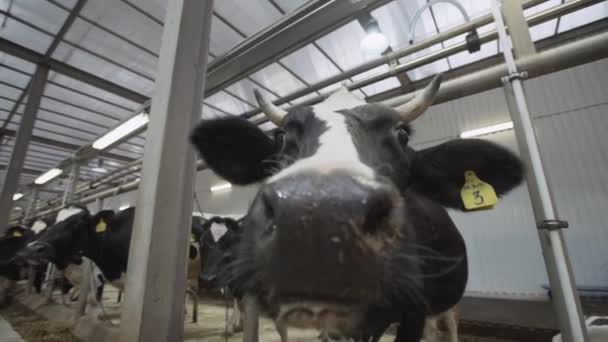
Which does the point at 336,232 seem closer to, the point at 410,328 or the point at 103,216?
the point at 410,328

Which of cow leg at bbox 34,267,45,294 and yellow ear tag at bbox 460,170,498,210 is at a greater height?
yellow ear tag at bbox 460,170,498,210

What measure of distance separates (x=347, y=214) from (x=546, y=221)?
1.00m

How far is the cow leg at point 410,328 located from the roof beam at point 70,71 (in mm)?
7573

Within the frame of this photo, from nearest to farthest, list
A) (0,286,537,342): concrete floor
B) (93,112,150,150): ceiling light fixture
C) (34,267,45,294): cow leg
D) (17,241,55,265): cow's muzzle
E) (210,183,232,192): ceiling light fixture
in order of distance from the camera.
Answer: (0,286,537,342): concrete floor → (93,112,150,150): ceiling light fixture → (17,241,55,265): cow's muzzle → (34,267,45,294): cow leg → (210,183,232,192): ceiling light fixture

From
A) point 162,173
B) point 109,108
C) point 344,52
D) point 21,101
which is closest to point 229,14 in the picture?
point 344,52

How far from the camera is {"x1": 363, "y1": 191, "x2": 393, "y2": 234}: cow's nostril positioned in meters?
0.57

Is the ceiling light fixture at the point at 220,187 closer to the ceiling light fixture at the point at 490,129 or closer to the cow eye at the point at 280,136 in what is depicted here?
the ceiling light fixture at the point at 490,129

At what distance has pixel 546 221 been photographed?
1.06 metres

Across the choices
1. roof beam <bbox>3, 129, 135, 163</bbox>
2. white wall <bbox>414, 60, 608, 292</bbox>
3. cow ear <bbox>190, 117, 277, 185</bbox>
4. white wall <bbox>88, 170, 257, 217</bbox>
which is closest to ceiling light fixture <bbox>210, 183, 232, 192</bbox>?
white wall <bbox>88, 170, 257, 217</bbox>

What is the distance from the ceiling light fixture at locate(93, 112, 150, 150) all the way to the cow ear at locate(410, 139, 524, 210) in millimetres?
3394

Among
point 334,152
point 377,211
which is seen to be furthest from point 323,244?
point 334,152

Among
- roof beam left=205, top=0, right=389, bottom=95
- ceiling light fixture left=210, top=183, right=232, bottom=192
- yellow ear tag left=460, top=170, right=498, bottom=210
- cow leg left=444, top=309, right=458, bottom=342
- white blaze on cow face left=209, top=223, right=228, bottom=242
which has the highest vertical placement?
ceiling light fixture left=210, top=183, right=232, bottom=192

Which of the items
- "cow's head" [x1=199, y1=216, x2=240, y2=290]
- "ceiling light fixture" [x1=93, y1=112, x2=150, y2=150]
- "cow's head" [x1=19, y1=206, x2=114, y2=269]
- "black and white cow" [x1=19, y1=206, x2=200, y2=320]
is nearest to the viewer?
"cow's head" [x1=199, y1=216, x2=240, y2=290]

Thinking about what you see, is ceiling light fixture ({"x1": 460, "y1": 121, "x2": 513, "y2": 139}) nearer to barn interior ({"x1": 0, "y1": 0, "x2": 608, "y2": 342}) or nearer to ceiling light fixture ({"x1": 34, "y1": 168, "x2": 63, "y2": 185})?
barn interior ({"x1": 0, "y1": 0, "x2": 608, "y2": 342})
